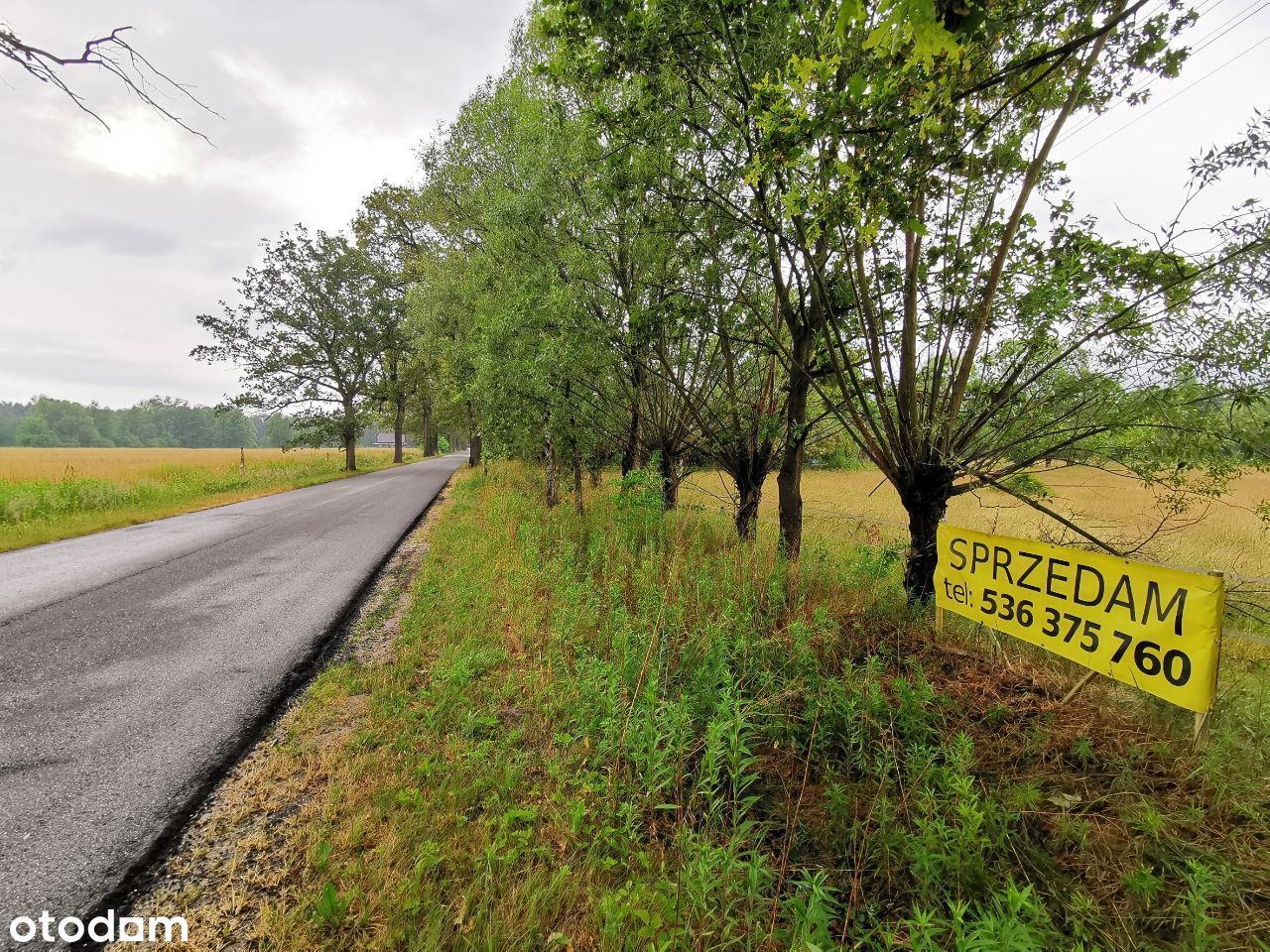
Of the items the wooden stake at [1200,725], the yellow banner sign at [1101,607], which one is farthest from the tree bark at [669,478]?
the wooden stake at [1200,725]

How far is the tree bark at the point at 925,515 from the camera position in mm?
4664

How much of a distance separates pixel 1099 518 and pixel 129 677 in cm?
952

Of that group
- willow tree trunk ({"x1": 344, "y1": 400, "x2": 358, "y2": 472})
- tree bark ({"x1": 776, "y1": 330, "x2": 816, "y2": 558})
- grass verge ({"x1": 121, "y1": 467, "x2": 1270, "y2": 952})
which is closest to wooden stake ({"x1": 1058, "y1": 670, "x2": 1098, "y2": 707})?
grass verge ({"x1": 121, "y1": 467, "x2": 1270, "y2": 952})

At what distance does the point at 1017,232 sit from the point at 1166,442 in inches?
90.2

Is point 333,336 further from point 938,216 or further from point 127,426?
point 127,426

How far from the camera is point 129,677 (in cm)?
370

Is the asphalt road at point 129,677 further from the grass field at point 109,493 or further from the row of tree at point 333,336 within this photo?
the row of tree at point 333,336

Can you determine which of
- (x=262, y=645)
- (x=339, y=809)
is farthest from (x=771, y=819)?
(x=262, y=645)

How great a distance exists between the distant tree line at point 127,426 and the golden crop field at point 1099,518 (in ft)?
308

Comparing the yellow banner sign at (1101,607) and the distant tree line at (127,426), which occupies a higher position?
the distant tree line at (127,426)

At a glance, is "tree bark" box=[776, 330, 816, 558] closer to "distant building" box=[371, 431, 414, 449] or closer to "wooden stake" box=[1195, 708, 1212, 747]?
"wooden stake" box=[1195, 708, 1212, 747]

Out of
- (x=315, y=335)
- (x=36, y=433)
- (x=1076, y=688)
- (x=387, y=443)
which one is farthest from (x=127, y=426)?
(x=1076, y=688)

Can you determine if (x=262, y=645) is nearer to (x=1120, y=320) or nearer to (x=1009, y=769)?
(x=1009, y=769)

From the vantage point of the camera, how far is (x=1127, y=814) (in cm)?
243
